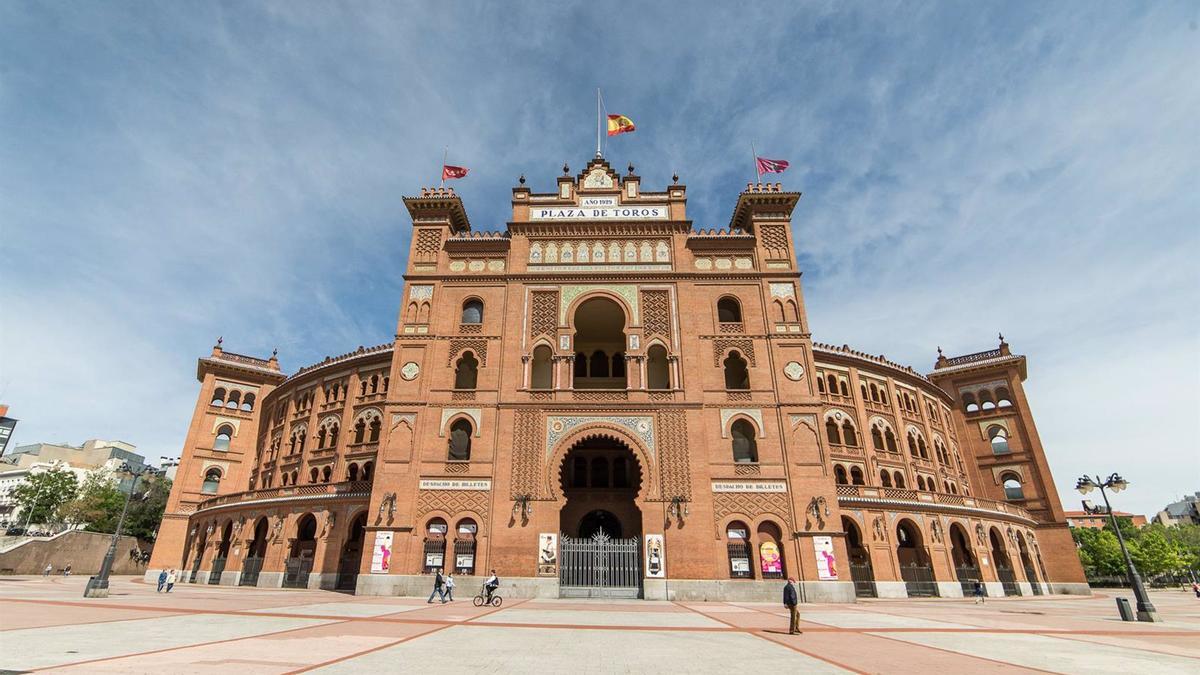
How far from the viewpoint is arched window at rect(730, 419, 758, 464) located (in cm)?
2644

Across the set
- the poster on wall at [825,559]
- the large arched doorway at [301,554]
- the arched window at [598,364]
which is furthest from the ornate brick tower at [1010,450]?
the large arched doorway at [301,554]

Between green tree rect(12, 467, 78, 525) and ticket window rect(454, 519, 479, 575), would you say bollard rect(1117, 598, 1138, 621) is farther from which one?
green tree rect(12, 467, 78, 525)

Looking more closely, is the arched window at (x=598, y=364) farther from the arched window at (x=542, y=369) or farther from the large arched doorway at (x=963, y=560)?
the large arched doorway at (x=963, y=560)

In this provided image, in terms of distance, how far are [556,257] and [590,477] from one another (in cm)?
1229

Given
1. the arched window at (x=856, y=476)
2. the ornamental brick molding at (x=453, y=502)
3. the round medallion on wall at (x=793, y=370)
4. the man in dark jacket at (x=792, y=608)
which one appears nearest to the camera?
the man in dark jacket at (x=792, y=608)

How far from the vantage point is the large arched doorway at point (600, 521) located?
24.0 m

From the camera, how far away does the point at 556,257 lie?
30203 millimetres

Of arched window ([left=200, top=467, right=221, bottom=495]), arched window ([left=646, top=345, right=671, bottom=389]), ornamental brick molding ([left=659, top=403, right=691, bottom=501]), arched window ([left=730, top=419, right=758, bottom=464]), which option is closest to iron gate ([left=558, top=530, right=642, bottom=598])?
ornamental brick molding ([left=659, top=403, right=691, bottom=501])

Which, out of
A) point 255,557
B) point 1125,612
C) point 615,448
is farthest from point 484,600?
point 255,557

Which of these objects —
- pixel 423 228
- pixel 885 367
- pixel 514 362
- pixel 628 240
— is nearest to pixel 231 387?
pixel 423 228

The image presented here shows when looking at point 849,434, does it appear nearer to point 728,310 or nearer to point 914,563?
point 914,563

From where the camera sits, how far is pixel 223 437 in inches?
1682

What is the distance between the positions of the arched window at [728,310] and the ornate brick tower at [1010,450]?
78.3 feet

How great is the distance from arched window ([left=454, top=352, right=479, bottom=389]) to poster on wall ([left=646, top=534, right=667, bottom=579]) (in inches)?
478
